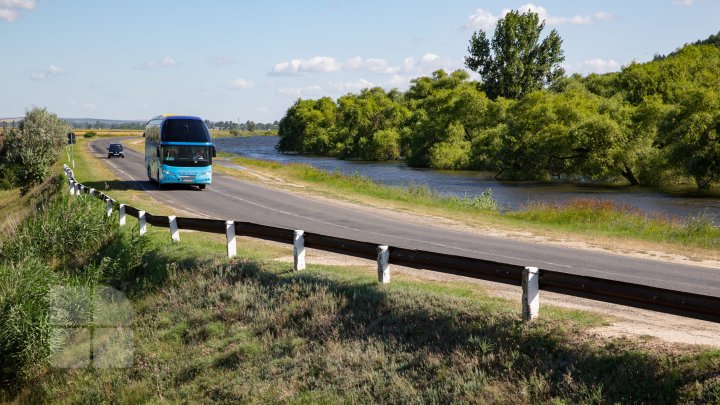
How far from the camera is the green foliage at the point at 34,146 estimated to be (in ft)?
173

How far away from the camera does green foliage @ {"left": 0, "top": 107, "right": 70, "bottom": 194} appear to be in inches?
2073

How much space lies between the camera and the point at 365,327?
10.6m

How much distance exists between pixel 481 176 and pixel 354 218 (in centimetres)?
3796

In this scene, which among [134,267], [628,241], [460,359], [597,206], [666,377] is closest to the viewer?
[666,377]

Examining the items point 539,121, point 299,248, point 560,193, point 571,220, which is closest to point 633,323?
point 299,248

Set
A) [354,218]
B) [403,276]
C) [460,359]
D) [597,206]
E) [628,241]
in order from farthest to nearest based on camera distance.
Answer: [597,206], [354,218], [628,241], [403,276], [460,359]

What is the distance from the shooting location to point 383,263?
1164cm

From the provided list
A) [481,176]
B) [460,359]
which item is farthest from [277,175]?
[460,359]

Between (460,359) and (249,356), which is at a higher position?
(460,359)

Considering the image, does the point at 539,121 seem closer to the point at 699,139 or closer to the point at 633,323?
the point at 699,139

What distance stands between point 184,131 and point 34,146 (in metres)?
35.4

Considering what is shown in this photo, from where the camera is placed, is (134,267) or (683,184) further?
(683,184)

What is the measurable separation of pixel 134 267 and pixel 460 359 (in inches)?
428

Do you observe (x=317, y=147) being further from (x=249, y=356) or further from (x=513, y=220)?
(x=249, y=356)
